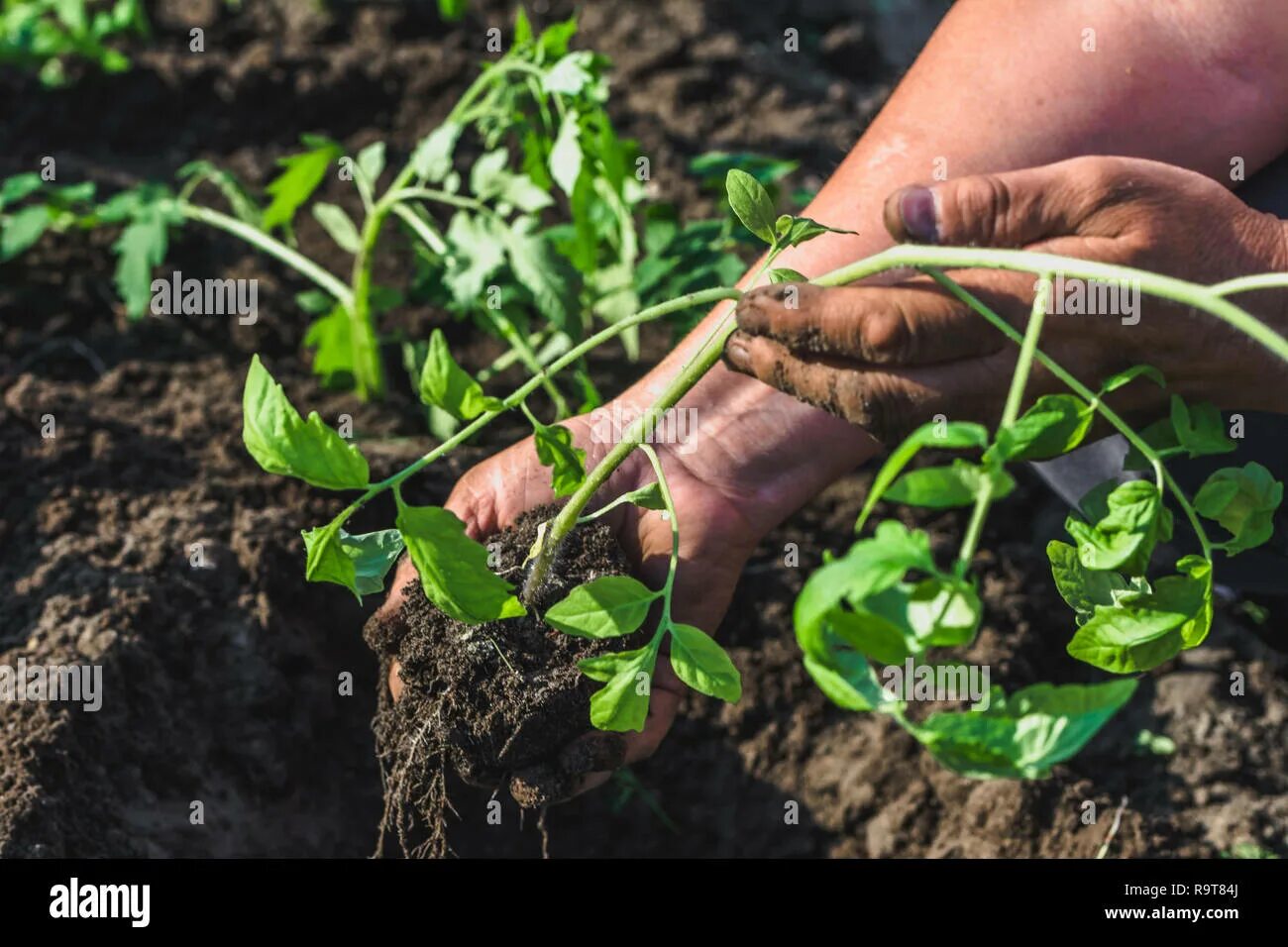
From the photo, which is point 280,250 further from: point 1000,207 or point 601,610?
point 1000,207

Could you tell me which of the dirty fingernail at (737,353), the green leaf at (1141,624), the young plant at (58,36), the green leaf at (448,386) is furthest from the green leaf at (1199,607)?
the young plant at (58,36)

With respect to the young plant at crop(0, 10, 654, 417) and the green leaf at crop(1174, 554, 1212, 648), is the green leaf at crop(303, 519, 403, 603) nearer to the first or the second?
the young plant at crop(0, 10, 654, 417)

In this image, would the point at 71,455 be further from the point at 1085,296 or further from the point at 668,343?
the point at 1085,296

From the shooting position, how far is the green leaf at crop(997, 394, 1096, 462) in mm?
1133

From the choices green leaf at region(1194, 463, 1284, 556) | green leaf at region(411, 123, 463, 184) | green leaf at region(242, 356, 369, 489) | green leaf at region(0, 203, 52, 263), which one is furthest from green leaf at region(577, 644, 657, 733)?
green leaf at region(0, 203, 52, 263)

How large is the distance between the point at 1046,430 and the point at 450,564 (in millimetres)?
594

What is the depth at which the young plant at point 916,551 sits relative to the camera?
105cm

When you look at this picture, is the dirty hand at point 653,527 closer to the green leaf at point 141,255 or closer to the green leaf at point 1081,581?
the green leaf at point 1081,581

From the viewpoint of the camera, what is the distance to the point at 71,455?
2227mm

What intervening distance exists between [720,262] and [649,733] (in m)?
0.88

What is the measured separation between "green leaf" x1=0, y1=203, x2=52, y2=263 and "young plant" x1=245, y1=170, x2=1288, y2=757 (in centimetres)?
140

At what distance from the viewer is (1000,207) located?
4.57 ft

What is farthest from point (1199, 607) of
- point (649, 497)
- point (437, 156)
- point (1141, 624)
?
point (437, 156)

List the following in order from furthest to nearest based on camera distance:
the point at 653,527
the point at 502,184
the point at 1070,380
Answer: the point at 502,184 < the point at 653,527 < the point at 1070,380
